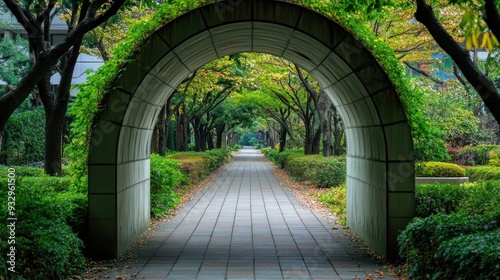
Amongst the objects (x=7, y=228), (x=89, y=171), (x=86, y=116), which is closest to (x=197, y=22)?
(x=86, y=116)

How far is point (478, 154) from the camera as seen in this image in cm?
2288

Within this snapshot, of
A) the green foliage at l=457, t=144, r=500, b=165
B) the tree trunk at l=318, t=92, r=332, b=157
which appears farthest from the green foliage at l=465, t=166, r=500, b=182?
the tree trunk at l=318, t=92, r=332, b=157

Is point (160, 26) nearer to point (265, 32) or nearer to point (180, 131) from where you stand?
point (265, 32)

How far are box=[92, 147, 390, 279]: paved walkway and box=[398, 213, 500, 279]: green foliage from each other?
980mm

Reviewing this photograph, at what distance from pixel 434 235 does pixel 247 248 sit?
366 centimetres

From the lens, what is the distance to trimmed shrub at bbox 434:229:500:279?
3891mm

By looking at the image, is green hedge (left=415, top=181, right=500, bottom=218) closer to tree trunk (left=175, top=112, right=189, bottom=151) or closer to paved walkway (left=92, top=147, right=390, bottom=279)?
paved walkway (left=92, top=147, right=390, bottom=279)

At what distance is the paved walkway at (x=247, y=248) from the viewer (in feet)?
21.9

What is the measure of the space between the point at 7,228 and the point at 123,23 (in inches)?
595

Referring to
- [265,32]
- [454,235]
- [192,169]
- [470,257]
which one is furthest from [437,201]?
[192,169]

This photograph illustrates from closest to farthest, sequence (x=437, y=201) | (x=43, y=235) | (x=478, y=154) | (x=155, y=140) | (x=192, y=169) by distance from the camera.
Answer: (x=43, y=235) → (x=437, y=201) → (x=192, y=169) → (x=155, y=140) → (x=478, y=154)

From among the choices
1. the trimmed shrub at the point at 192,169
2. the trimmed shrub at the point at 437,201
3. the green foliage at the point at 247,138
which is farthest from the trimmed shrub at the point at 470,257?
the green foliage at the point at 247,138

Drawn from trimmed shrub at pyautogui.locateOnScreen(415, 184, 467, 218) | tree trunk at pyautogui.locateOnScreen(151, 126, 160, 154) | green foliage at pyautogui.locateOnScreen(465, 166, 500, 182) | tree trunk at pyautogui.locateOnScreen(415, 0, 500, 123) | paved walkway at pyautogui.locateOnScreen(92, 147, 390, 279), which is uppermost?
tree trunk at pyautogui.locateOnScreen(415, 0, 500, 123)

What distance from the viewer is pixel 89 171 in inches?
288
